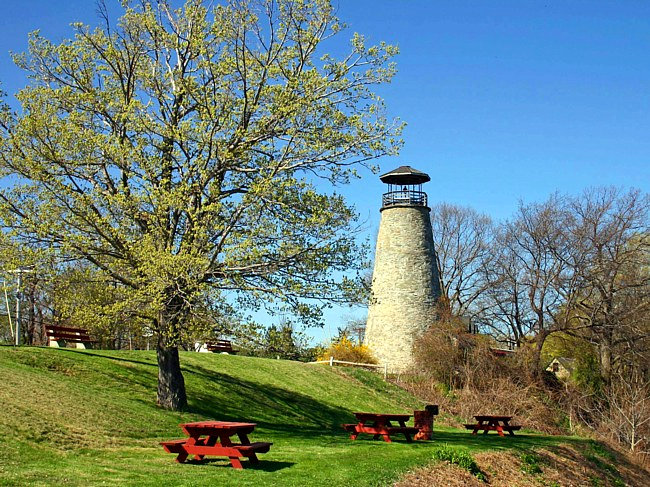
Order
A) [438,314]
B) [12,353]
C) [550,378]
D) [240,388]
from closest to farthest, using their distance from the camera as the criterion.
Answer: [12,353] → [240,388] → [550,378] → [438,314]

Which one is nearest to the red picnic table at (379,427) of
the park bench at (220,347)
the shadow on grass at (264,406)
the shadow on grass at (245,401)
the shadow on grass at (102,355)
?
the shadow on grass at (245,401)

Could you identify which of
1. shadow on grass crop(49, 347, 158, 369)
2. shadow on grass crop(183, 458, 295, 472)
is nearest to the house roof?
shadow on grass crop(49, 347, 158, 369)

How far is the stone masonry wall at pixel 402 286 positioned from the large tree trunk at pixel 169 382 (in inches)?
852

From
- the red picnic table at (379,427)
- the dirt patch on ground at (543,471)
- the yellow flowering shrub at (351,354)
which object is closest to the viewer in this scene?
the dirt patch on ground at (543,471)

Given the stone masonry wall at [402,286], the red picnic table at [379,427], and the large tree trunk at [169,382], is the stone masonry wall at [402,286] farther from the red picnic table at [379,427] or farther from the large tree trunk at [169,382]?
the red picnic table at [379,427]

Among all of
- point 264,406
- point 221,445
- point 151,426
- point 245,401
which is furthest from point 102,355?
point 221,445

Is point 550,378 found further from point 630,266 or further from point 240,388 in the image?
point 240,388

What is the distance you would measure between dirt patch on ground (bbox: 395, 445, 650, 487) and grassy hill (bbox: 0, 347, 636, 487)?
0.49 m

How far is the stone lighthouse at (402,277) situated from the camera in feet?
133

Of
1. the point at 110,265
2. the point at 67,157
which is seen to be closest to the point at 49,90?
the point at 67,157

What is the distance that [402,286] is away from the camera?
41156 millimetres

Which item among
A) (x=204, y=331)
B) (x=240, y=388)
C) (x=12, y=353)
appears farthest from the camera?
(x=240, y=388)

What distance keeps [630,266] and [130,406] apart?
87.8 feet

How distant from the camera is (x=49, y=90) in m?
18.5
